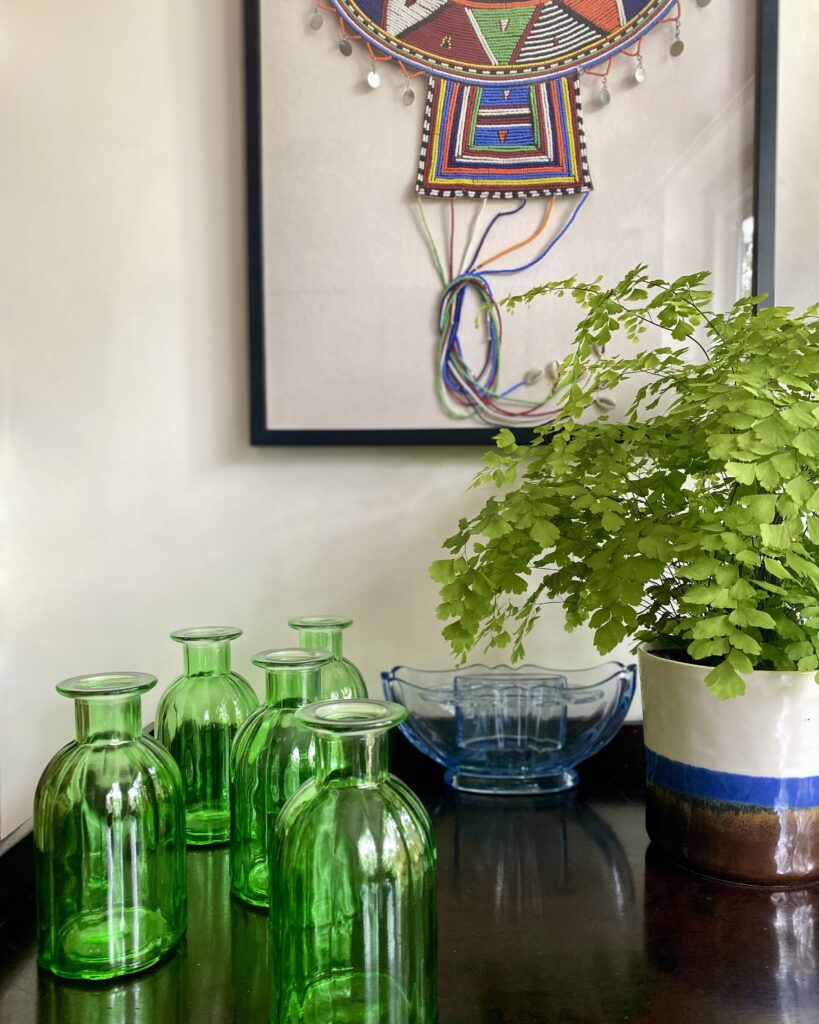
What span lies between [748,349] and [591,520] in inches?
7.7

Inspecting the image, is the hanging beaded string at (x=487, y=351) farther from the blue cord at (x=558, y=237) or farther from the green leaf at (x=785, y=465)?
the green leaf at (x=785, y=465)

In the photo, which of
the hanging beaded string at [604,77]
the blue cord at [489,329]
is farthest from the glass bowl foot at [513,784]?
the hanging beaded string at [604,77]

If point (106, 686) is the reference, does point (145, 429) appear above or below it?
above

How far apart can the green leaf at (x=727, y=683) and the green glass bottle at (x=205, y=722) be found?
0.44 metres

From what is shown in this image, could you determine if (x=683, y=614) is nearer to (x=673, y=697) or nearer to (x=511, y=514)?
(x=673, y=697)

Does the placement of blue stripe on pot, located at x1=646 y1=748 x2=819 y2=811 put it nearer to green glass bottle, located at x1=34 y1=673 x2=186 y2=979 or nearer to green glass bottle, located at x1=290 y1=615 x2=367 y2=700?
green glass bottle, located at x1=290 y1=615 x2=367 y2=700

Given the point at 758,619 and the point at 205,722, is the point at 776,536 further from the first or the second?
the point at 205,722

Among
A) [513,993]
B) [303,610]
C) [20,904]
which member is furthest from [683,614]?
[20,904]

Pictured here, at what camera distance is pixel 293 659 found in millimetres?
649

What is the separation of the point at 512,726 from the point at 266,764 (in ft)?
1.17

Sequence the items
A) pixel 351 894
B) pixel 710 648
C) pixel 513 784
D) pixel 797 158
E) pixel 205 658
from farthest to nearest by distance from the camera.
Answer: pixel 797 158, pixel 513 784, pixel 205 658, pixel 710 648, pixel 351 894

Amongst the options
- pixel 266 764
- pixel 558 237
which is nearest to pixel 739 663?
pixel 266 764

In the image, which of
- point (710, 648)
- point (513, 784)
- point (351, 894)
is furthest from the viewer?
point (513, 784)

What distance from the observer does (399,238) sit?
99cm
